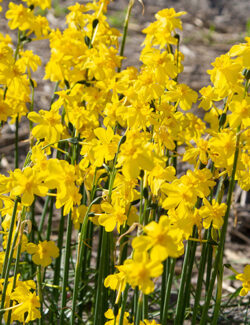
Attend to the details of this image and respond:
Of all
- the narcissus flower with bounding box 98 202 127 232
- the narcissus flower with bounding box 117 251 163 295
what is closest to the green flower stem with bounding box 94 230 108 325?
the narcissus flower with bounding box 98 202 127 232

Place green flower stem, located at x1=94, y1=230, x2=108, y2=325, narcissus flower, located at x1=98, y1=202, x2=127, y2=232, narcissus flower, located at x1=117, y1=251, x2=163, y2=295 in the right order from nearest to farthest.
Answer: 1. narcissus flower, located at x1=117, y1=251, x2=163, y2=295
2. narcissus flower, located at x1=98, y1=202, x2=127, y2=232
3. green flower stem, located at x1=94, y1=230, x2=108, y2=325

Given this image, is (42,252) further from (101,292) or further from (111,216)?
(111,216)

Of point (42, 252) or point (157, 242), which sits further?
point (42, 252)

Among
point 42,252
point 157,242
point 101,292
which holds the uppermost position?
point 157,242

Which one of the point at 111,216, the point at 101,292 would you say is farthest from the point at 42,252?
the point at 111,216

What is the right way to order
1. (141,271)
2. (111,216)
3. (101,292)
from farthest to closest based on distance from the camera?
(101,292) < (111,216) < (141,271)

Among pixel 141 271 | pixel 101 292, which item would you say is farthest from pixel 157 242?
pixel 101 292

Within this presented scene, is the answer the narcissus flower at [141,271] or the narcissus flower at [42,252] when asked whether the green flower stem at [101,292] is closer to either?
the narcissus flower at [42,252]

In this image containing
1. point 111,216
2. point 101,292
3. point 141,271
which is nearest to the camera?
point 141,271

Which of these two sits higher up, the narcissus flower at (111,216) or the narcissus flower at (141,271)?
the narcissus flower at (111,216)

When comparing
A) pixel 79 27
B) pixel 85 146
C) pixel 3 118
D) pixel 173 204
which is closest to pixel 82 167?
pixel 85 146

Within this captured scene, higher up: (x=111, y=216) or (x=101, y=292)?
(x=111, y=216)

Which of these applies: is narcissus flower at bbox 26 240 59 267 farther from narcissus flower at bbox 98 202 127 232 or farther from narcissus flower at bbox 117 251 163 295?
narcissus flower at bbox 117 251 163 295

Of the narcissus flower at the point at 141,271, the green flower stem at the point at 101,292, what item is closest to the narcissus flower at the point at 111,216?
the green flower stem at the point at 101,292
